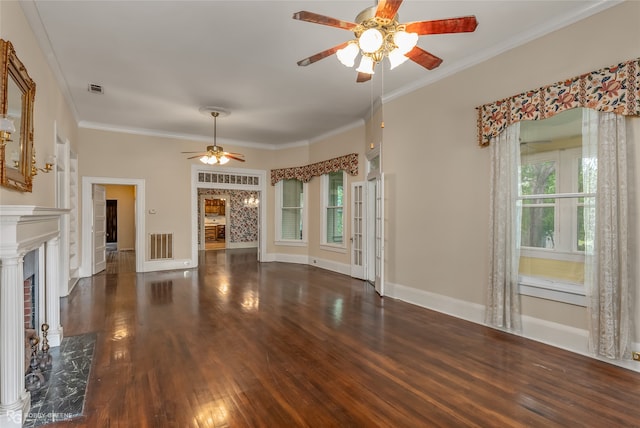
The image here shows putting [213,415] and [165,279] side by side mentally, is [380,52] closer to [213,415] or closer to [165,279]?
Answer: [213,415]

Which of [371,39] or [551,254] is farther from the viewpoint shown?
[551,254]

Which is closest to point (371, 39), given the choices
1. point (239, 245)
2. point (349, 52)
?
point (349, 52)

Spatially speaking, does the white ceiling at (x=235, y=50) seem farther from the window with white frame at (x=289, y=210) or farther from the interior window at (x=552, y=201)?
the window with white frame at (x=289, y=210)

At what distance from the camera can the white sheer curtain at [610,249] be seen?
9.29 ft

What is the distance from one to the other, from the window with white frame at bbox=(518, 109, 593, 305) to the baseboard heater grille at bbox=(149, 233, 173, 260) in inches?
271

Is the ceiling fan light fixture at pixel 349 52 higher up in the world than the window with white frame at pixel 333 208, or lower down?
higher up

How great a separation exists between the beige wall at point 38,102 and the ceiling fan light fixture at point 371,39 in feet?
8.43

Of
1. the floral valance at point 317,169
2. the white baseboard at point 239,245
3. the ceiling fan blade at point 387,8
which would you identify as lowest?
the white baseboard at point 239,245

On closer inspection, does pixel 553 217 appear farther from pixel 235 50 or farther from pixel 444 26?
pixel 235 50

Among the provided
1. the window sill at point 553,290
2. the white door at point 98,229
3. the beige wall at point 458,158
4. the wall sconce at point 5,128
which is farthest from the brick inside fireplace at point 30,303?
the window sill at point 553,290

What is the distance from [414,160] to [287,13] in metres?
2.64

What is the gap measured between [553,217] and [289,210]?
20.9 ft

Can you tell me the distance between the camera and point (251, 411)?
7.37 ft

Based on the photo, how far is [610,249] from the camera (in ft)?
9.46
